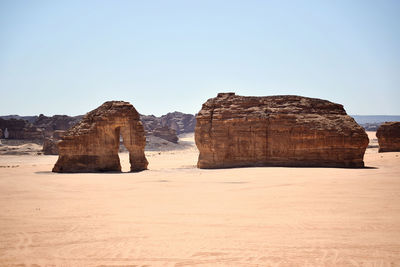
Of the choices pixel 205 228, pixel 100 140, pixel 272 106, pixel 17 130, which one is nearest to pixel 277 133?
pixel 272 106

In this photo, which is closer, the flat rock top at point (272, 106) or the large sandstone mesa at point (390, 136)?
the flat rock top at point (272, 106)

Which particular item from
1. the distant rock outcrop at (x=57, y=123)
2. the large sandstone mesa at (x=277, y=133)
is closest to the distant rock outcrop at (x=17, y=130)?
the distant rock outcrop at (x=57, y=123)

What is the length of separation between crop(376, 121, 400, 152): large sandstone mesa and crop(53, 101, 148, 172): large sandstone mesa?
24.1m

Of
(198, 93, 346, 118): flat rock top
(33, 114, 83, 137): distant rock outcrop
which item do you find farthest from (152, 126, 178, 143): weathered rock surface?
(198, 93, 346, 118): flat rock top

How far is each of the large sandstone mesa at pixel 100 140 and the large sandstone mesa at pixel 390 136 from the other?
24.1m

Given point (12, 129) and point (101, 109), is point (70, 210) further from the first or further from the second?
point (12, 129)

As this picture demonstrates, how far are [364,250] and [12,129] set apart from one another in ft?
175

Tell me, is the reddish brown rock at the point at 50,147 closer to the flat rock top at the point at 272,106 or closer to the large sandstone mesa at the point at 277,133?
the large sandstone mesa at the point at 277,133

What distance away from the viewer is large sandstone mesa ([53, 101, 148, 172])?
16.9m

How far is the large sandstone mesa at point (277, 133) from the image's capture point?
16.7 metres

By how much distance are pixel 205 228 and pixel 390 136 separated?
31394 millimetres

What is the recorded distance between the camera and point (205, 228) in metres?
4.94

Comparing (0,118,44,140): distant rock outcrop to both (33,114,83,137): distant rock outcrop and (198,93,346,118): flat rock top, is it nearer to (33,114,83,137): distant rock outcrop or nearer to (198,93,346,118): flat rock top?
(33,114,83,137): distant rock outcrop

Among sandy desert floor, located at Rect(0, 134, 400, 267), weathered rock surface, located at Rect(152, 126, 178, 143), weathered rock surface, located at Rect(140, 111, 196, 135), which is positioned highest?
weathered rock surface, located at Rect(140, 111, 196, 135)
